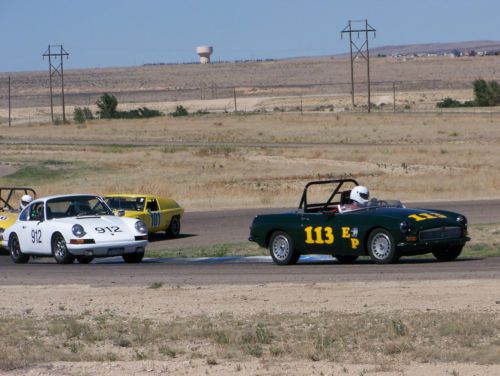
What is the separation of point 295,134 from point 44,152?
20068mm

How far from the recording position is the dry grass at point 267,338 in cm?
1100

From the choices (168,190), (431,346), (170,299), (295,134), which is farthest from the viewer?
(295,134)

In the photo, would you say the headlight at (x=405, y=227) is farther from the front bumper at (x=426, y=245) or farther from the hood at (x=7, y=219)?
the hood at (x=7, y=219)

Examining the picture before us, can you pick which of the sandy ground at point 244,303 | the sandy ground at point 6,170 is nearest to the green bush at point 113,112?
the sandy ground at point 6,170

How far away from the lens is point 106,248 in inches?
857

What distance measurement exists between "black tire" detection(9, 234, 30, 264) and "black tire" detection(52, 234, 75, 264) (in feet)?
4.35

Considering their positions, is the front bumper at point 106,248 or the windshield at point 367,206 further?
the front bumper at point 106,248

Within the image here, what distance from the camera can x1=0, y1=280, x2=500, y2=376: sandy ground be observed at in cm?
1062

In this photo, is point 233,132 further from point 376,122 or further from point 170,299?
point 170,299

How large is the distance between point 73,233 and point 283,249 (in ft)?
14.1

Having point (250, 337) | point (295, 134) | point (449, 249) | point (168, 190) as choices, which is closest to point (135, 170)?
point (168, 190)

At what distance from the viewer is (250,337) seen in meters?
12.1

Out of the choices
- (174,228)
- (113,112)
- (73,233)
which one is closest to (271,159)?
(174,228)

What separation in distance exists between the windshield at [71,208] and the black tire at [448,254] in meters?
6.98
